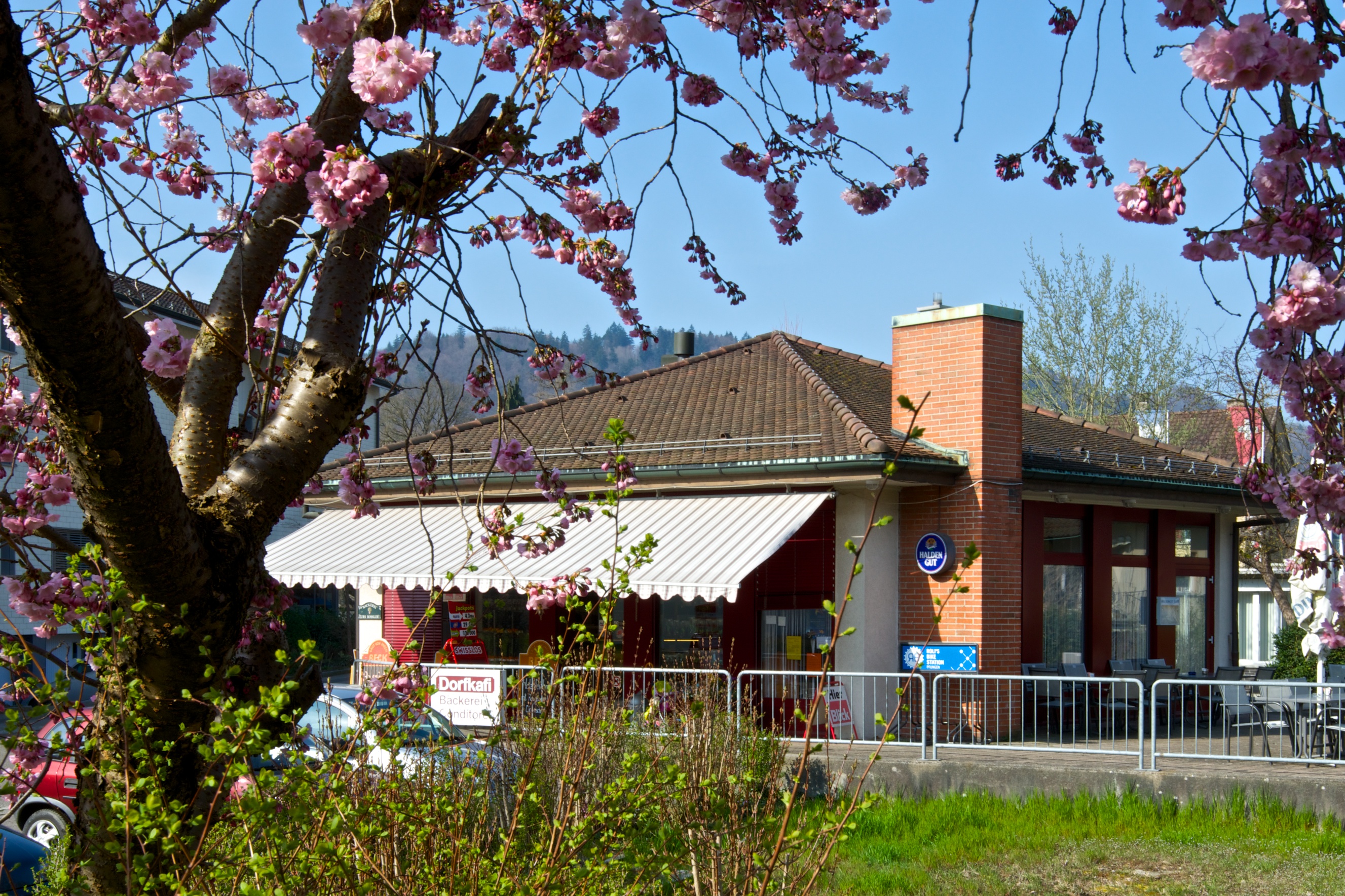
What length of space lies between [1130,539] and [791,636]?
224 inches

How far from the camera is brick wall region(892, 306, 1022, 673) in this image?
14141 mm

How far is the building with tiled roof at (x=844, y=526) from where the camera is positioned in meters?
14.2

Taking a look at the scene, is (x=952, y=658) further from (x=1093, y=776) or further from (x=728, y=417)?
(x=728, y=417)

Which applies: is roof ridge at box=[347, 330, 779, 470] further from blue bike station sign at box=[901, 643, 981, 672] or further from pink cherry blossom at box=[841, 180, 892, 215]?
pink cherry blossom at box=[841, 180, 892, 215]

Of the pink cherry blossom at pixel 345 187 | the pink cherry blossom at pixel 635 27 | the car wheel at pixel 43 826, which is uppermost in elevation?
the pink cherry blossom at pixel 635 27

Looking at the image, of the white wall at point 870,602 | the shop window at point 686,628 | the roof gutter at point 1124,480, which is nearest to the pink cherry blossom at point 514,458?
the white wall at point 870,602

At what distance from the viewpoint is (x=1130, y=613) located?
1736 cm

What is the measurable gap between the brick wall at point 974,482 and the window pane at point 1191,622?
4930 mm

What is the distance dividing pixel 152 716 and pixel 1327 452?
364 centimetres

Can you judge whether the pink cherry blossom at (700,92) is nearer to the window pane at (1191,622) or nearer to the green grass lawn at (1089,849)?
the green grass lawn at (1089,849)

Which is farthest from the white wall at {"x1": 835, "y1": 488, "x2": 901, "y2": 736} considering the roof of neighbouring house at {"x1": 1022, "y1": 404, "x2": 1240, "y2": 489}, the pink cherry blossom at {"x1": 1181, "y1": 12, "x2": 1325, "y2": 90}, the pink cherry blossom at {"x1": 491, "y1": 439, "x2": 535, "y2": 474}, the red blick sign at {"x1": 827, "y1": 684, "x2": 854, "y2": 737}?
the pink cherry blossom at {"x1": 1181, "y1": 12, "x2": 1325, "y2": 90}

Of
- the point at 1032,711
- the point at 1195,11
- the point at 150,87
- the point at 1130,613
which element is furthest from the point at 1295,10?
the point at 1130,613

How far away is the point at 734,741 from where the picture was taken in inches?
342

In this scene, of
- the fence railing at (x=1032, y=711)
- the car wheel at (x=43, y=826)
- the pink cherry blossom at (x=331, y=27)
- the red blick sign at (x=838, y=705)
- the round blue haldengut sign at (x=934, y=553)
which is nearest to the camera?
the pink cherry blossom at (x=331, y=27)
